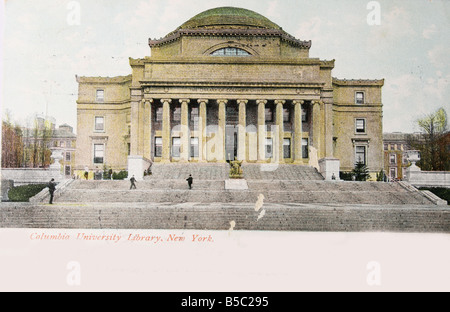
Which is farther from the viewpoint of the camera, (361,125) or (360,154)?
(361,125)

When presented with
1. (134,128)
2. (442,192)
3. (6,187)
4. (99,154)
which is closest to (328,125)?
(442,192)

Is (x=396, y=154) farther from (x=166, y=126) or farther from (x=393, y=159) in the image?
(x=166, y=126)

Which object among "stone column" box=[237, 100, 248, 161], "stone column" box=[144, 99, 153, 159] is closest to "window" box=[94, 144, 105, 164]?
"stone column" box=[144, 99, 153, 159]

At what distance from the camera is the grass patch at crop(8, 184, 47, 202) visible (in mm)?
18766

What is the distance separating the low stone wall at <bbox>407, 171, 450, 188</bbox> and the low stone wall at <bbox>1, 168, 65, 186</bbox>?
19.1 m

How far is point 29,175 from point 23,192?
2.15 metres

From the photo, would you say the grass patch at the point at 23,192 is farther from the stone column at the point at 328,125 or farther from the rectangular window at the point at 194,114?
the stone column at the point at 328,125

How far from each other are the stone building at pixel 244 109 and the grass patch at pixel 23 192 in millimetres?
10749

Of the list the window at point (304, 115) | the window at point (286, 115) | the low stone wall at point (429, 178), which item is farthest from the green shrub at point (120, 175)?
the low stone wall at point (429, 178)

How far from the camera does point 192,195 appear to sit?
21.9 m

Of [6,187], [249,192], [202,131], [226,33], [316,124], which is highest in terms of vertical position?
[226,33]

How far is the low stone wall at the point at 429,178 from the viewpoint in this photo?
21.2m

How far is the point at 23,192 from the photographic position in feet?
62.8

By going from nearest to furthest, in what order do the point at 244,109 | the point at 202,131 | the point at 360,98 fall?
1. the point at 202,131
2. the point at 244,109
3. the point at 360,98
